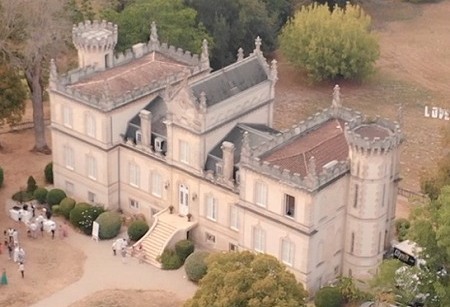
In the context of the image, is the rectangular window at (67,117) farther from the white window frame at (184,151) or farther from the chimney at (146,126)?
the white window frame at (184,151)

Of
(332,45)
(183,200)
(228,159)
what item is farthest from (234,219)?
(332,45)

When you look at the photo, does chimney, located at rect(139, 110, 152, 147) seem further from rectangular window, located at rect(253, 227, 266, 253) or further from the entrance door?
rectangular window, located at rect(253, 227, 266, 253)

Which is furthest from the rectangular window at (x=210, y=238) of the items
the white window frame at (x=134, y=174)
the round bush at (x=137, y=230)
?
the white window frame at (x=134, y=174)

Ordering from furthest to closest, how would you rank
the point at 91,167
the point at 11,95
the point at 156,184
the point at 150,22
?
the point at 150,22
the point at 11,95
the point at 91,167
the point at 156,184

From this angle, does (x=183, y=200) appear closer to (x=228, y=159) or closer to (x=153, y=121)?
(x=228, y=159)

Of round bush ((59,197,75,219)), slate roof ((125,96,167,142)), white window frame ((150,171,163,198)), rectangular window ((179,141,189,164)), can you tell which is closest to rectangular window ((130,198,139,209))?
white window frame ((150,171,163,198))

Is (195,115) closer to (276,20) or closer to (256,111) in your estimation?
(256,111)
